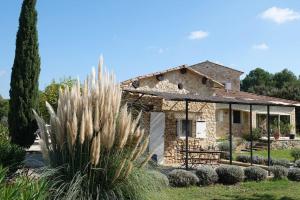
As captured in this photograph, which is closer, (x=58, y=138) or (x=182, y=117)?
(x=58, y=138)

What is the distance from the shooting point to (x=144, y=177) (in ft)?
17.4

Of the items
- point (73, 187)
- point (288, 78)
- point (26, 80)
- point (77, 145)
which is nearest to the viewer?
point (73, 187)

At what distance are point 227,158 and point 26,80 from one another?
1100 centimetres

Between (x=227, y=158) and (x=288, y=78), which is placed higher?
(x=288, y=78)

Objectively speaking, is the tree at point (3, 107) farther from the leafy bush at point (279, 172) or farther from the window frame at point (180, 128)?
A: the leafy bush at point (279, 172)

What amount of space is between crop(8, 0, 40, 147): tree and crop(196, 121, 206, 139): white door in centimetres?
833

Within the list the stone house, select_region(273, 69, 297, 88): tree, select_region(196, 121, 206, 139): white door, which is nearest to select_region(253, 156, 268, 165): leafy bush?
the stone house

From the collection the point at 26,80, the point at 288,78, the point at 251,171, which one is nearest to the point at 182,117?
the point at 251,171

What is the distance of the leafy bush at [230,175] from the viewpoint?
1204 cm

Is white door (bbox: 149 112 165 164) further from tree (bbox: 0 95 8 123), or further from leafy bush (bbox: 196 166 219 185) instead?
tree (bbox: 0 95 8 123)

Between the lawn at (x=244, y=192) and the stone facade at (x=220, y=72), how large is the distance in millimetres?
27280

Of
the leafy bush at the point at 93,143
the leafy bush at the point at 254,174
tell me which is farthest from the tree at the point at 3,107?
the leafy bush at the point at 93,143

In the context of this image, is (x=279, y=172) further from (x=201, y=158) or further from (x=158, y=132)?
(x=158, y=132)

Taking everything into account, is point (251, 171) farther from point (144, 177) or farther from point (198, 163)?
point (144, 177)
